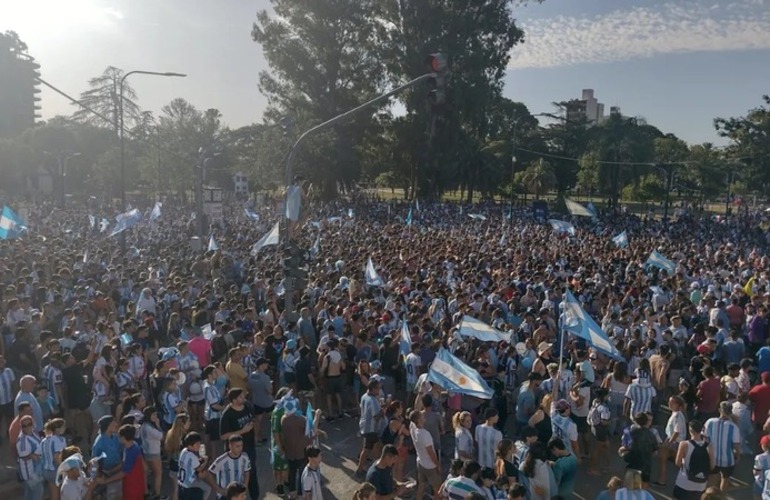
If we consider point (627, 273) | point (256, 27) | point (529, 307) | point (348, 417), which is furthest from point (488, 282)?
point (256, 27)

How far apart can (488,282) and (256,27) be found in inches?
1596

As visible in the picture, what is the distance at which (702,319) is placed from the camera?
14.4 metres

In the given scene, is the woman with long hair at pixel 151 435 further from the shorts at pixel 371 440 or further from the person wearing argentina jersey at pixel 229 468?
the shorts at pixel 371 440

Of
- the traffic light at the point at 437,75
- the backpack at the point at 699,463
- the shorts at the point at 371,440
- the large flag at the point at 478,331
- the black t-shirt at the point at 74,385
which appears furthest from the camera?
the traffic light at the point at 437,75

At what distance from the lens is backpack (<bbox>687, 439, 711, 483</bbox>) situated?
739 centimetres

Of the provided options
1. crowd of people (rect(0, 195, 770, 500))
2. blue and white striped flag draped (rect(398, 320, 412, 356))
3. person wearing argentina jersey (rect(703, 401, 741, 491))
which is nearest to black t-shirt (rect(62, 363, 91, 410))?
crowd of people (rect(0, 195, 770, 500))

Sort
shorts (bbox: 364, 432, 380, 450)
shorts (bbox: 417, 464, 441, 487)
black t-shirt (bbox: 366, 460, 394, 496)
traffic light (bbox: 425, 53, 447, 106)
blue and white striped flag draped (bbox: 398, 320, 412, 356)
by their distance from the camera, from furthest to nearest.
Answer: traffic light (bbox: 425, 53, 447, 106) → blue and white striped flag draped (bbox: 398, 320, 412, 356) → shorts (bbox: 364, 432, 380, 450) → shorts (bbox: 417, 464, 441, 487) → black t-shirt (bbox: 366, 460, 394, 496)

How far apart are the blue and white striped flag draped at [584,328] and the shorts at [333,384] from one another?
154 inches

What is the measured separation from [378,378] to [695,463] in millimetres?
4153

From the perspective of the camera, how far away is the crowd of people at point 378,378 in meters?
7.20

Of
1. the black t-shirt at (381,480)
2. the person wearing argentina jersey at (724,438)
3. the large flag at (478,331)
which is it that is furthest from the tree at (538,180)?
the black t-shirt at (381,480)

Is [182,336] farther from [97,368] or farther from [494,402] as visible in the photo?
[494,402]

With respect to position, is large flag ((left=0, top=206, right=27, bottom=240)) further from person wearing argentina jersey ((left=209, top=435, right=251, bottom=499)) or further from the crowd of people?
person wearing argentina jersey ((left=209, top=435, right=251, bottom=499))

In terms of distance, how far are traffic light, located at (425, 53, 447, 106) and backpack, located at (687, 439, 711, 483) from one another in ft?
21.9
